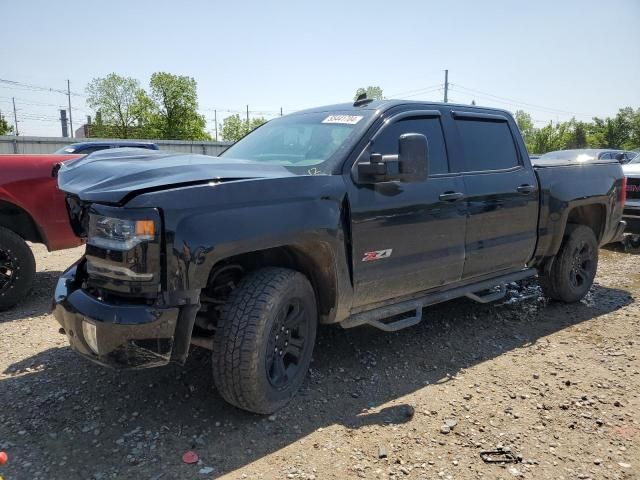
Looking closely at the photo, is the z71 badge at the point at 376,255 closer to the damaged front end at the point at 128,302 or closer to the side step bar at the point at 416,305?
the side step bar at the point at 416,305

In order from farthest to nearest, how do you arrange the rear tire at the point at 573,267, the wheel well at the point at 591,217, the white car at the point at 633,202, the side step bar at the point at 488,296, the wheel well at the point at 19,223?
the white car at the point at 633,202 < the wheel well at the point at 591,217 < the rear tire at the point at 573,267 < the wheel well at the point at 19,223 < the side step bar at the point at 488,296

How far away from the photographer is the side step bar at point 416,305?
3400 mm

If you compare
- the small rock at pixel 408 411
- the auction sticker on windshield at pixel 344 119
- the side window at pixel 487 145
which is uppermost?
the auction sticker on windshield at pixel 344 119

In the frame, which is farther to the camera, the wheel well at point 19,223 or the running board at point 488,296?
the wheel well at point 19,223

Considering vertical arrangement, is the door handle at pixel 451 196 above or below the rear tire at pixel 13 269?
above

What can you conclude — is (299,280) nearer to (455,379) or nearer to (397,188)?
(397,188)

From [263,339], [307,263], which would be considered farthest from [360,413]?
[307,263]

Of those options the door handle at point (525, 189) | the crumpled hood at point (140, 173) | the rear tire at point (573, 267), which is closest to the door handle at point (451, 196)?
the door handle at point (525, 189)

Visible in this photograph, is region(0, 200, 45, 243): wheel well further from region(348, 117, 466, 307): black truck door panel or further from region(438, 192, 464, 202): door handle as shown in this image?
region(438, 192, 464, 202): door handle

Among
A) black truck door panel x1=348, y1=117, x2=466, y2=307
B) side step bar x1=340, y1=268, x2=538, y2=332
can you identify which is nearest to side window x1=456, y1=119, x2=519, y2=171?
black truck door panel x1=348, y1=117, x2=466, y2=307

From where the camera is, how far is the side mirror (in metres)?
3.13

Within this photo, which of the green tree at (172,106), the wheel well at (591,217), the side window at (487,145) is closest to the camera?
the side window at (487,145)

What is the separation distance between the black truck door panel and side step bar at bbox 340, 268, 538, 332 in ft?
0.30

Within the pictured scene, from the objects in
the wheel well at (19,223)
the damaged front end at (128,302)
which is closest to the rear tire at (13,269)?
the wheel well at (19,223)
